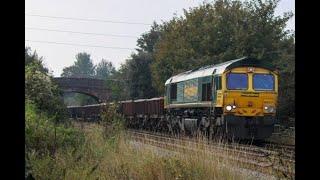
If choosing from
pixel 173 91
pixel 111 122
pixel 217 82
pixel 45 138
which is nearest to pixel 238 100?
pixel 217 82

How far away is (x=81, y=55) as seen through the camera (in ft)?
531

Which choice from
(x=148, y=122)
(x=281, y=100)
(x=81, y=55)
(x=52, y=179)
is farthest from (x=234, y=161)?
(x=81, y=55)

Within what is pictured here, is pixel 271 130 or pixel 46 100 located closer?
pixel 271 130

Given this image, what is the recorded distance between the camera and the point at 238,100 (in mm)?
19422

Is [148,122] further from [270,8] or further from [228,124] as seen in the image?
[228,124]

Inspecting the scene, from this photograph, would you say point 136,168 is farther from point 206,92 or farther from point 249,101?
point 206,92

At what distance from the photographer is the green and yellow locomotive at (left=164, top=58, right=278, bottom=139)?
18859mm

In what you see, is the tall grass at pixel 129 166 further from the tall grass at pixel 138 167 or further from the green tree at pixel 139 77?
the green tree at pixel 139 77

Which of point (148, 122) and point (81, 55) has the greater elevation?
point (81, 55)

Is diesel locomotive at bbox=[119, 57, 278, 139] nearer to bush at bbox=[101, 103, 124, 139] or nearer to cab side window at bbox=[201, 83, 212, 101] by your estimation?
cab side window at bbox=[201, 83, 212, 101]

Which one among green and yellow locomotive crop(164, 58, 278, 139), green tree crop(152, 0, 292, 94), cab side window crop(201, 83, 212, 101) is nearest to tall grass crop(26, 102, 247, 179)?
green and yellow locomotive crop(164, 58, 278, 139)

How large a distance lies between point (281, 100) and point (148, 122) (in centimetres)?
1076

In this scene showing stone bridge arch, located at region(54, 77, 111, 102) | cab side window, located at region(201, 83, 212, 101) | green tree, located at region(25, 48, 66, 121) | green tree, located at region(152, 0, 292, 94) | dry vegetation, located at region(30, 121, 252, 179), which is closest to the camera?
dry vegetation, located at region(30, 121, 252, 179)
